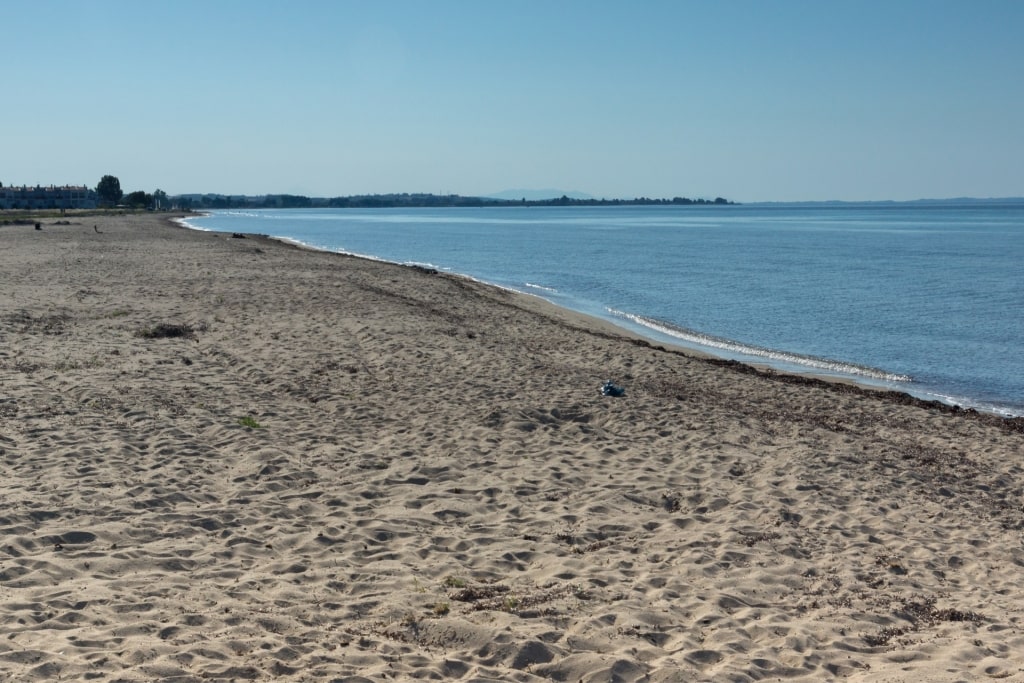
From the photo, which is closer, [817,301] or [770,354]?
[770,354]

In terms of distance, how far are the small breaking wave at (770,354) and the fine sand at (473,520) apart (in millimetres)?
5102

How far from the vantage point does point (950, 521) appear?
933cm

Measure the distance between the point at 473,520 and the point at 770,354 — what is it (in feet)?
56.5

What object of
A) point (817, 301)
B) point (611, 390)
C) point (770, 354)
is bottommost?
point (770, 354)

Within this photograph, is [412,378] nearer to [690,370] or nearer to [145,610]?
[690,370]

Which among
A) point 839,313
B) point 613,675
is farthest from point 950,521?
point 839,313

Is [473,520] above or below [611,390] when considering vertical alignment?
below

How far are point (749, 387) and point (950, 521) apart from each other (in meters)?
7.14

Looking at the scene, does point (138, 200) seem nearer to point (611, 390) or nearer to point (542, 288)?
point (542, 288)

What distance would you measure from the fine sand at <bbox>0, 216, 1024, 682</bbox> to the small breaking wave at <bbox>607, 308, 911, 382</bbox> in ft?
16.7

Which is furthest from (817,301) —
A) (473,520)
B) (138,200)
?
(138,200)

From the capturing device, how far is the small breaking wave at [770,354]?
21.6 metres

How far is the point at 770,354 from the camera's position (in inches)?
948

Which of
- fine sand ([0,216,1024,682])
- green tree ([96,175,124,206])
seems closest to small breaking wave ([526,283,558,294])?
fine sand ([0,216,1024,682])
